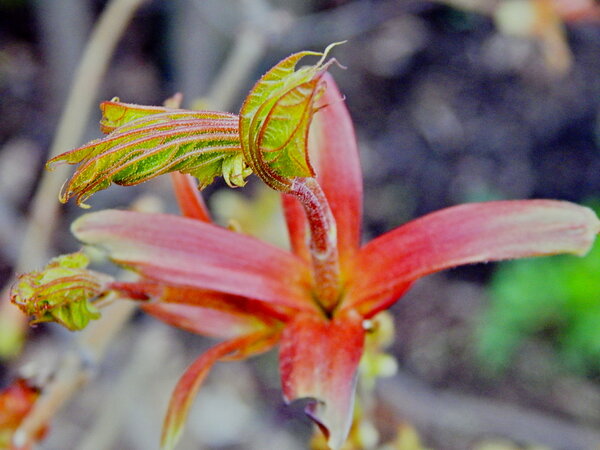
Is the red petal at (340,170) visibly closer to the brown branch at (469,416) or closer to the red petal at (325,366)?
the red petal at (325,366)

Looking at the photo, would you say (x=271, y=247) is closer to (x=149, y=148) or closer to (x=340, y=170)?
(x=340, y=170)

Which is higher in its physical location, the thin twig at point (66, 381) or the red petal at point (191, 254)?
the red petal at point (191, 254)

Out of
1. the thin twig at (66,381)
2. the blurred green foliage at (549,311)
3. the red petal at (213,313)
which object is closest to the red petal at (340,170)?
the red petal at (213,313)

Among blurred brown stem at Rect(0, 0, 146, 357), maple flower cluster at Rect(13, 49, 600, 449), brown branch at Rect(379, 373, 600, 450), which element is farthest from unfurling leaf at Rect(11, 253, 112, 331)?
brown branch at Rect(379, 373, 600, 450)

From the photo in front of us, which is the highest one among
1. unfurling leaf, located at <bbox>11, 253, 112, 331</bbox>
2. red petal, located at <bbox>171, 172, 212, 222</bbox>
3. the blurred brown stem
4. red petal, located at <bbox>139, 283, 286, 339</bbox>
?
the blurred brown stem

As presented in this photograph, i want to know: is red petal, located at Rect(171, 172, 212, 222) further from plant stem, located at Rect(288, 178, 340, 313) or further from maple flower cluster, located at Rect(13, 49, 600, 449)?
plant stem, located at Rect(288, 178, 340, 313)

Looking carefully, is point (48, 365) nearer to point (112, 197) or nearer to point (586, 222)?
point (586, 222)

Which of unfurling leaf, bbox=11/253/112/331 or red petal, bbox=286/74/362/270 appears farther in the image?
red petal, bbox=286/74/362/270
